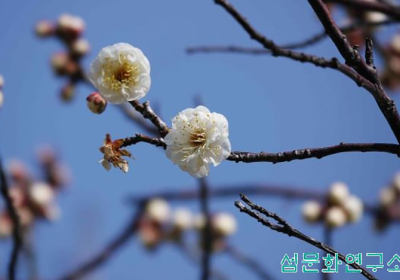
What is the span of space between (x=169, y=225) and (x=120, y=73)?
7.82ft

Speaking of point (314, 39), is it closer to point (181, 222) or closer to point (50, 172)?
point (181, 222)

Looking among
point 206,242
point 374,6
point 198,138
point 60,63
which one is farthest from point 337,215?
point 198,138

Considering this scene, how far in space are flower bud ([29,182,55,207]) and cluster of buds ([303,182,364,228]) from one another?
1.46 m

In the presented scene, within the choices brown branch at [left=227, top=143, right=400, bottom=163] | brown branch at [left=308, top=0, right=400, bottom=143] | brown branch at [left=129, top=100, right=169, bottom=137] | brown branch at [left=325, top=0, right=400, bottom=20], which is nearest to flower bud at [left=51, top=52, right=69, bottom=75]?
brown branch at [left=325, top=0, right=400, bottom=20]

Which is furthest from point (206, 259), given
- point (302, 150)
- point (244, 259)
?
point (302, 150)

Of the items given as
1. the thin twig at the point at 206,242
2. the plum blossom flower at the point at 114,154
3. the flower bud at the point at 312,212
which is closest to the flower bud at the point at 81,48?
the flower bud at the point at 312,212

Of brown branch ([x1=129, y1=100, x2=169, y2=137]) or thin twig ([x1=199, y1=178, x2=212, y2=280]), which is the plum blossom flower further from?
thin twig ([x1=199, y1=178, x2=212, y2=280])

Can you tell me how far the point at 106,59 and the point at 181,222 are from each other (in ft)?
7.36

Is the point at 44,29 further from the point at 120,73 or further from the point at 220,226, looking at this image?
the point at 120,73

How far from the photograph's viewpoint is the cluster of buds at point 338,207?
129 inches

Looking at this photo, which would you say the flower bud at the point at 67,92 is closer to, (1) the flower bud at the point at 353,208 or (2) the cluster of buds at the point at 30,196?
(2) the cluster of buds at the point at 30,196

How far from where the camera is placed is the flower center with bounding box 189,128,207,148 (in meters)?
1.16

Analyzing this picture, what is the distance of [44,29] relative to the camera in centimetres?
353

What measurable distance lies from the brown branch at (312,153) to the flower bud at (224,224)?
2322 mm
